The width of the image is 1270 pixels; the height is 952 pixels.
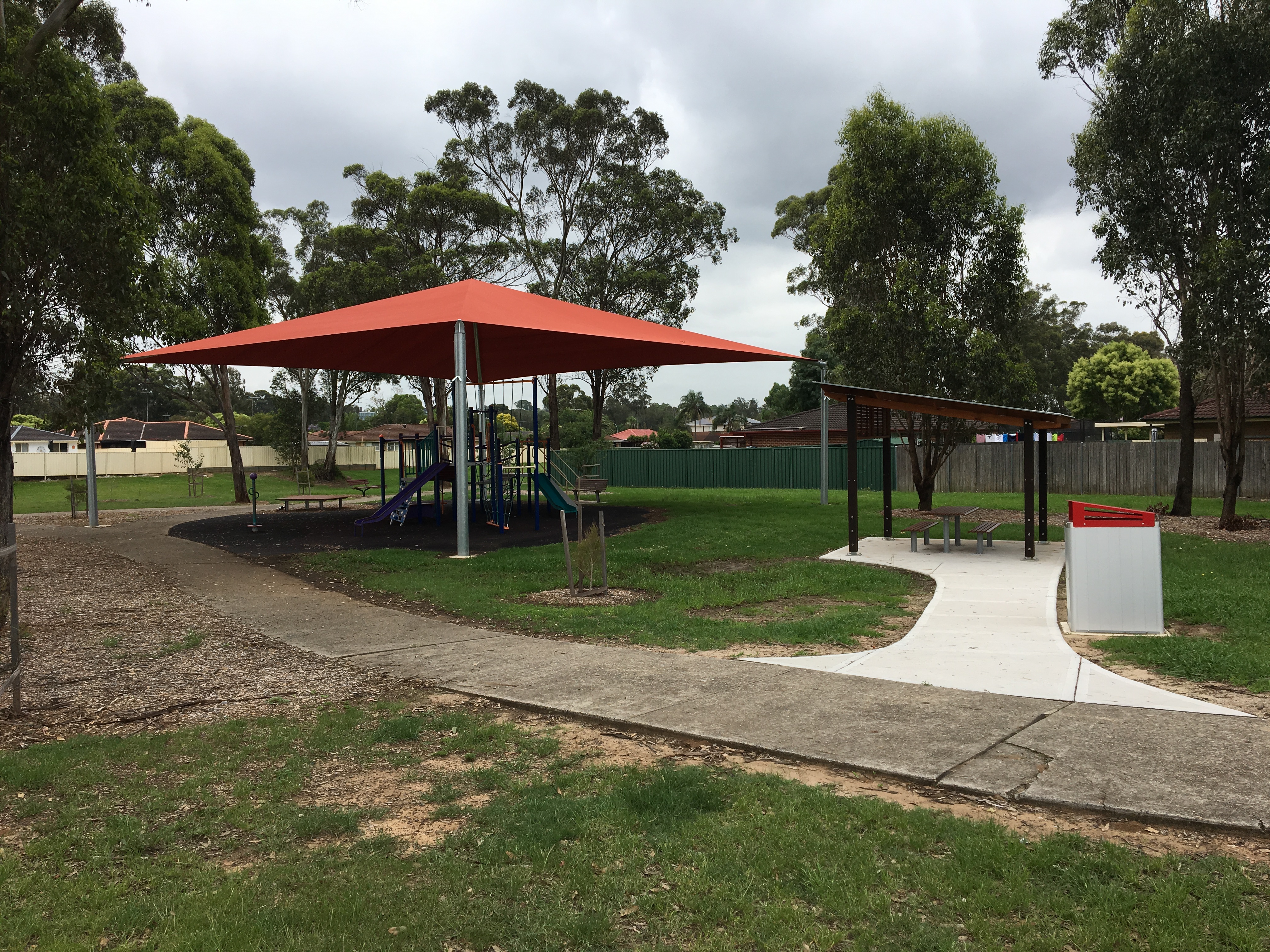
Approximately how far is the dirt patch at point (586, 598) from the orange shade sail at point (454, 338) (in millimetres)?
5642

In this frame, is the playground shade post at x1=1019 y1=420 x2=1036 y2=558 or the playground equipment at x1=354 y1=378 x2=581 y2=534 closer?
the playground shade post at x1=1019 y1=420 x2=1036 y2=558

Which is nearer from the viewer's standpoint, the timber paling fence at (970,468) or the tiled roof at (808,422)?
the timber paling fence at (970,468)

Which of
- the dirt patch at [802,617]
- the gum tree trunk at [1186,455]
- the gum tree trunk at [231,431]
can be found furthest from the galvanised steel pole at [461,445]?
the gum tree trunk at [231,431]

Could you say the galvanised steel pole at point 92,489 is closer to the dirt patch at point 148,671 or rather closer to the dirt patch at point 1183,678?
the dirt patch at point 148,671

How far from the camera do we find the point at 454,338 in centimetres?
1680

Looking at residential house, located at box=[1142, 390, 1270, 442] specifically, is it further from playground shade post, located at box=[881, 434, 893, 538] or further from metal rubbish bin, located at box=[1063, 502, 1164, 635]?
metal rubbish bin, located at box=[1063, 502, 1164, 635]

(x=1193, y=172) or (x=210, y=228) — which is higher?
(x=210, y=228)

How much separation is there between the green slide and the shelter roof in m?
6.04

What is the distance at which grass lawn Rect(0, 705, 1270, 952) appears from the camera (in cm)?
277

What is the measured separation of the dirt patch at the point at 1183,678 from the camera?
5.34 metres

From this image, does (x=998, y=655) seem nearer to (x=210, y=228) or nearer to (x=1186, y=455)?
(x=1186, y=455)

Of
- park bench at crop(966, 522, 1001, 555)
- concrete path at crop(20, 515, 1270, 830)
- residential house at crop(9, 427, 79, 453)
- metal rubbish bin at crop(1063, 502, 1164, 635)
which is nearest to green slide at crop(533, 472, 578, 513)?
park bench at crop(966, 522, 1001, 555)

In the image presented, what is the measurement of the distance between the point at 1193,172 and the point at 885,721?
48.3 feet

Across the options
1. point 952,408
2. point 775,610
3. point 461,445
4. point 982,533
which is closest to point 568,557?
point 775,610
